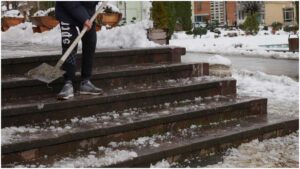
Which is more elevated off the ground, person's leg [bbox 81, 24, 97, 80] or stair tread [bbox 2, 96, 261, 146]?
person's leg [bbox 81, 24, 97, 80]

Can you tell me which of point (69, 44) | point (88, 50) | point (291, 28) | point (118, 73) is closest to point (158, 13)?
point (118, 73)

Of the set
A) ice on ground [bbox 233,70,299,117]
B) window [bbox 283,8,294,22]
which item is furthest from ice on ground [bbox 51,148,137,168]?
window [bbox 283,8,294,22]

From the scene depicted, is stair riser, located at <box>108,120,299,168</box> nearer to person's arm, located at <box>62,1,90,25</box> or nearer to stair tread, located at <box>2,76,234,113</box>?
stair tread, located at <box>2,76,234,113</box>

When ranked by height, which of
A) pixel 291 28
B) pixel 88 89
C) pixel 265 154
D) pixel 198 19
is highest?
pixel 198 19

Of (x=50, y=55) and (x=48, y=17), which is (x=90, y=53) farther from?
(x=48, y=17)

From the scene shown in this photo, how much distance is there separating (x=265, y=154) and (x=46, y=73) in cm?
204

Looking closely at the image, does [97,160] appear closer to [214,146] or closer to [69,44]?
[214,146]

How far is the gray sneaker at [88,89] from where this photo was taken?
4500 millimetres

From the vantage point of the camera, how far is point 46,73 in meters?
4.30

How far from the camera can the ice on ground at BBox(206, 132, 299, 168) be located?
3.90 metres

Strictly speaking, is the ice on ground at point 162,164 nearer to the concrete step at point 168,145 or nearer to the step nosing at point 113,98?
the concrete step at point 168,145

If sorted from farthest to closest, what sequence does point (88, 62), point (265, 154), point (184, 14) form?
point (184, 14) → point (88, 62) → point (265, 154)

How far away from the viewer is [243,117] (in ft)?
16.3

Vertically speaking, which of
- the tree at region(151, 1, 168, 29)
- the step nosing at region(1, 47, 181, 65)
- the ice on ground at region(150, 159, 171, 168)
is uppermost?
the tree at region(151, 1, 168, 29)
